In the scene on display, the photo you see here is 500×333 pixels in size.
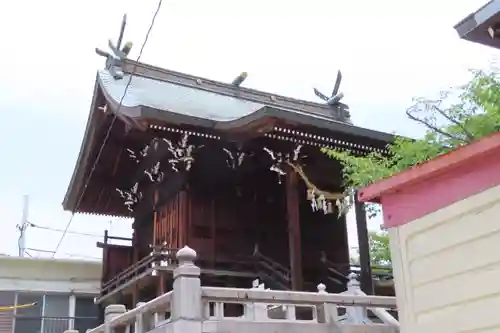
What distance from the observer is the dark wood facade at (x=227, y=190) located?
11258mm

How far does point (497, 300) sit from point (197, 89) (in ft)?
42.6

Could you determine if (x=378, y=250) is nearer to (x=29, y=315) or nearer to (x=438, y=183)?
(x=29, y=315)

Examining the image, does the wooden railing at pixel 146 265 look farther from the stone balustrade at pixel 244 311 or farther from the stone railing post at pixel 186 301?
the stone railing post at pixel 186 301

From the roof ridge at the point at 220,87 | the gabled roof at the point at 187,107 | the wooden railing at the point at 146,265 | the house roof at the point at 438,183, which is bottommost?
the house roof at the point at 438,183

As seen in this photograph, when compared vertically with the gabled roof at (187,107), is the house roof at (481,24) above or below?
below

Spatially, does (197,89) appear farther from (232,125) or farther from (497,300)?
(497,300)

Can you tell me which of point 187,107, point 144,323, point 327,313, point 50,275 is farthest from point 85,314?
point 327,313

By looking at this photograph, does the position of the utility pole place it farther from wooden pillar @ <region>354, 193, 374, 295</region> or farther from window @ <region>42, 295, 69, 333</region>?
wooden pillar @ <region>354, 193, 374, 295</region>

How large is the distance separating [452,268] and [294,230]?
6656 mm

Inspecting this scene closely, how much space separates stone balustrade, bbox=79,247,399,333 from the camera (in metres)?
7.25

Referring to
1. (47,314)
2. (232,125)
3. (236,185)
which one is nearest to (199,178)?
(236,185)

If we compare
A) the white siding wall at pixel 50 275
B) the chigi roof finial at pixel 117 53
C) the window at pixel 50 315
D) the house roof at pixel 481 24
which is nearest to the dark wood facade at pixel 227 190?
the chigi roof finial at pixel 117 53

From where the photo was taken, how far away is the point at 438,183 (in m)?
5.10

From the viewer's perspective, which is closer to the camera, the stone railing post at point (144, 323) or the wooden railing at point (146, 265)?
the stone railing post at point (144, 323)
